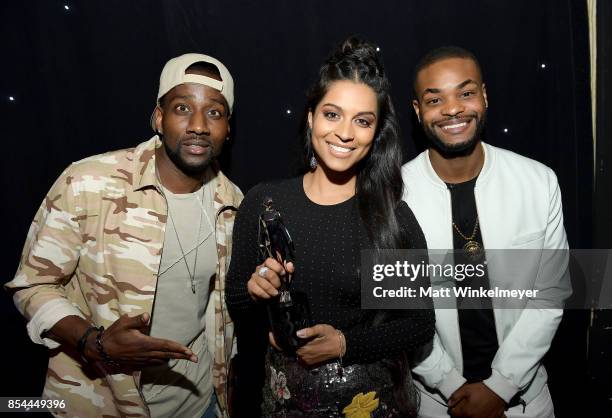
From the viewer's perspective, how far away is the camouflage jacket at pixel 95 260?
1.52 meters

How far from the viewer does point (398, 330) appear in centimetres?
137

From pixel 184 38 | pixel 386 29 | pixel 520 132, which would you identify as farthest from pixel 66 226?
pixel 520 132

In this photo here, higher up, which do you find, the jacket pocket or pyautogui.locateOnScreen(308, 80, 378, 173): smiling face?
pyautogui.locateOnScreen(308, 80, 378, 173): smiling face

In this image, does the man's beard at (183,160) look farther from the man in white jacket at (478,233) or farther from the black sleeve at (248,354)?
the man in white jacket at (478,233)

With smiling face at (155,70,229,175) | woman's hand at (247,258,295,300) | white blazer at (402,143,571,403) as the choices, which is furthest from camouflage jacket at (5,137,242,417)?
white blazer at (402,143,571,403)

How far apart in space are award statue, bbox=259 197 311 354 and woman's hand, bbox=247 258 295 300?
2cm

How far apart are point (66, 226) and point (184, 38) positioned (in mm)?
976

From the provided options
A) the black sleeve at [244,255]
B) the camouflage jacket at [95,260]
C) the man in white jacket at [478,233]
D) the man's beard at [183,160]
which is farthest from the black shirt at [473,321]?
the camouflage jacket at [95,260]

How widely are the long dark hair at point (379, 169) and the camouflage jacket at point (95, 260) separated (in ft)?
2.43

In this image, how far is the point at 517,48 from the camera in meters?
1.94

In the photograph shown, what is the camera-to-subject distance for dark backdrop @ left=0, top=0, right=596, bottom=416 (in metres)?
1.93

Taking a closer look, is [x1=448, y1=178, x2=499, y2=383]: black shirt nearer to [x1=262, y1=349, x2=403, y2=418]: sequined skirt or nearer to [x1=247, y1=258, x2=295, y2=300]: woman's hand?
[x1=262, y1=349, x2=403, y2=418]: sequined skirt

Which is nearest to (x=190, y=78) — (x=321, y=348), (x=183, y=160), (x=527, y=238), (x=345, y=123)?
(x=183, y=160)

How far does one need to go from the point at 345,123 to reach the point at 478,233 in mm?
741
